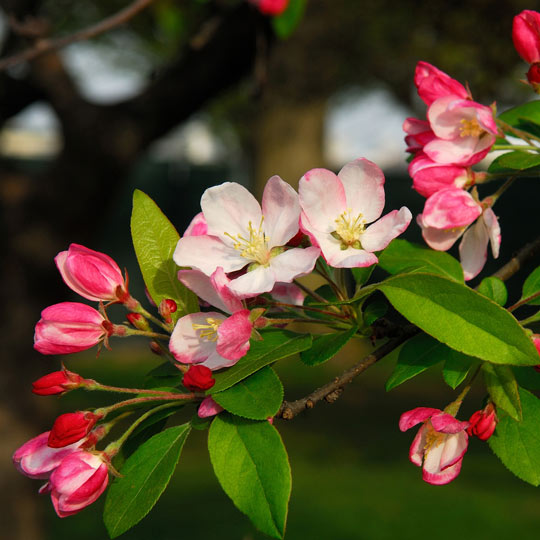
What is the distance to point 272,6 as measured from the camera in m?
2.39

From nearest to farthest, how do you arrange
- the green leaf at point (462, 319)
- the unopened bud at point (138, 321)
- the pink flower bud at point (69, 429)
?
the green leaf at point (462, 319) < the pink flower bud at point (69, 429) < the unopened bud at point (138, 321)

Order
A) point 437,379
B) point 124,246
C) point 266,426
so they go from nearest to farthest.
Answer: point 266,426 < point 437,379 < point 124,246

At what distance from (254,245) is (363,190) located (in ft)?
0.48

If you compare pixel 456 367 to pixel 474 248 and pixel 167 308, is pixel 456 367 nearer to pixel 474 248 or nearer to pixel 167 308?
pixel 474 248

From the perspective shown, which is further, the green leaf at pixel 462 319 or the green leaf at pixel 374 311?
the green leaf at pixel 374 311

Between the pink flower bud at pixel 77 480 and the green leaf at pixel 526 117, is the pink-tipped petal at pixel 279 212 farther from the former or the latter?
the green leaf at pixel 526 117

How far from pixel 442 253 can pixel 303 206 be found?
187mm

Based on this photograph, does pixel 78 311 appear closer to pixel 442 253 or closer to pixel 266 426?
pixel 266 426

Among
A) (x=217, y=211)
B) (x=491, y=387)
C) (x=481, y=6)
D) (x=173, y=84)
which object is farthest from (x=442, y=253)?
(x=481, y=6)

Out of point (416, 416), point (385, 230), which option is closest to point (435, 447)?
point (416, 416)

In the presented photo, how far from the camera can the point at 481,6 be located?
24.1 ft

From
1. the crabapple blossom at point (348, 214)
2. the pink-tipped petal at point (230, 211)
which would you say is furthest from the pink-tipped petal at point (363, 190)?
the pink-tipped petal at point (230, 211)

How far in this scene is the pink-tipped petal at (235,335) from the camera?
0.76 meters

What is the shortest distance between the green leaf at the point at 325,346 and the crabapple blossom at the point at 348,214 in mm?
85
